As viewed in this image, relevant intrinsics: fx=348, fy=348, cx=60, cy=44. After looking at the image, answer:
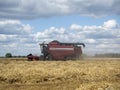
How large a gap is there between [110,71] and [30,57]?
39.4 metres

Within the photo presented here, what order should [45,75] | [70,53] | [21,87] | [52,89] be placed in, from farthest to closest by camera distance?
1. [70,53]
2. [45,75]
3. [21,87]
4. [52,89]

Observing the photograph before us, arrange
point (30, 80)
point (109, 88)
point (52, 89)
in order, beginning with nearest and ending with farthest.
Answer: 1. point (109, 88)
2. point (52, 89)
3. point (30, 80)

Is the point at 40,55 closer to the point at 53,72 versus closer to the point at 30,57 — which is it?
the point at 30,57

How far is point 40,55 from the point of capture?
73.6 metres

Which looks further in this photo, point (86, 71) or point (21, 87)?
point (86, 71)

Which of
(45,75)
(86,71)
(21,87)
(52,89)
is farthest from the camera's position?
(86,71)

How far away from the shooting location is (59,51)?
72.4 metres

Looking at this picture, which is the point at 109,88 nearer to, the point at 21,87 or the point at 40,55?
the point at 21,87

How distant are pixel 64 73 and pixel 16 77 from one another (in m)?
4.96

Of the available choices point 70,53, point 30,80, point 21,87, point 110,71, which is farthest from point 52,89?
point 70,53

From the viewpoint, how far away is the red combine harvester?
2852 inches

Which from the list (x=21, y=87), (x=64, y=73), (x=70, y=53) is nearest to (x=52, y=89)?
(x=21, y=87)

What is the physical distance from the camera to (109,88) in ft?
67.7

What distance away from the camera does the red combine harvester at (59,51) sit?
72438 mm
